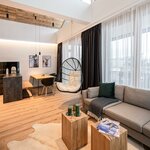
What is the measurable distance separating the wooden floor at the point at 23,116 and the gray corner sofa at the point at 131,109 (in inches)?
40.3

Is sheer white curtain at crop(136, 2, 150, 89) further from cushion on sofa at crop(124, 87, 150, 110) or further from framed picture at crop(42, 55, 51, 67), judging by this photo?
framed picture at crop(42, 55, 51, 67)

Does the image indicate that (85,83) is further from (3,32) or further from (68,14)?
(3,32)

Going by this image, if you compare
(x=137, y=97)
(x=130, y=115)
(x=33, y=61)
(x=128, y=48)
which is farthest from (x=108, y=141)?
(x=33, y=61)

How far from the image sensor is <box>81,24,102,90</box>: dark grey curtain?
13.6 ft

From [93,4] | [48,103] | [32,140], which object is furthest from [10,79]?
[93,4]

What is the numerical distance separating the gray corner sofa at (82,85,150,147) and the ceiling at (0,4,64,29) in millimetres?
4375

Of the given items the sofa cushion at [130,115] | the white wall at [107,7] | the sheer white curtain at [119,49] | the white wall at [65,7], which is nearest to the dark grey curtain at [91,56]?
the sheer white curtain at [119,49]

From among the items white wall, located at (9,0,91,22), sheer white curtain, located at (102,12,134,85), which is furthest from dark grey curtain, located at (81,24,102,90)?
white wall, located at (9,0,91,22)

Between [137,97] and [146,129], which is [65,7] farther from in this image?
[146,129]

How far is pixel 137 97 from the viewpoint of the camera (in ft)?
9.14

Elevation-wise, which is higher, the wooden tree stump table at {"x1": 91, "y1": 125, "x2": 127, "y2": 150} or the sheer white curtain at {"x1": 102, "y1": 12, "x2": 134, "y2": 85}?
the sheer white curtain at {"x1": 102, "y1": 12, "x2": 134, "y2": 85}

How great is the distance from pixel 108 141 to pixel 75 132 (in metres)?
0.61

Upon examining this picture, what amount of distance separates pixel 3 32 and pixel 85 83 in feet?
14.3

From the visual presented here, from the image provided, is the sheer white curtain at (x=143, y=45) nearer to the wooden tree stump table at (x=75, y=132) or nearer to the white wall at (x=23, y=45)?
the wooden tree stump table at (x=75, y=132)
